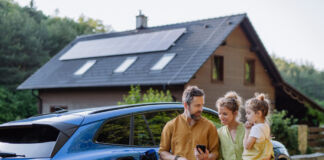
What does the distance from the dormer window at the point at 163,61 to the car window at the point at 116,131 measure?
14.9 meters

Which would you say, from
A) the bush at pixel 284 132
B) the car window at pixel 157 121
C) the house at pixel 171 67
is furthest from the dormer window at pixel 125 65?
the car window at pixel 157 121

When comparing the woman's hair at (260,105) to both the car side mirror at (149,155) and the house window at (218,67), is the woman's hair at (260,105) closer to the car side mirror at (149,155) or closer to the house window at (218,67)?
the car side mirror at (149,155)

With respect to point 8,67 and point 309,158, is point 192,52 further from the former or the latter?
point 8,67

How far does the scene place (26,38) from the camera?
37.0 meters

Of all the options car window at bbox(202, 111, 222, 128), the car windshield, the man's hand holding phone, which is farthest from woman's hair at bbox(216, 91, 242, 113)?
car window at bbox(202, 111, 222, 128)

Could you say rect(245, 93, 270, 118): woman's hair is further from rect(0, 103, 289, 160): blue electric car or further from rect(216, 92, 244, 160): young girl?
rect(0, 103, 289, 160): blue electric car

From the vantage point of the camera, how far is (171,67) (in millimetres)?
19469

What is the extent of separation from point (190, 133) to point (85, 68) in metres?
20.4

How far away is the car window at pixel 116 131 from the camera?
4.73m

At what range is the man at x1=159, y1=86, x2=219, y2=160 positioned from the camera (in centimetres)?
399

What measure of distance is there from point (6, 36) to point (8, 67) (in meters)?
2.54

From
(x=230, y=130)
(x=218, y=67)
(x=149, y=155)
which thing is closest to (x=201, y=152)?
(x=230, y=130)

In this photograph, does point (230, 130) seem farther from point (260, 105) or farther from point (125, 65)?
point (125, 65)

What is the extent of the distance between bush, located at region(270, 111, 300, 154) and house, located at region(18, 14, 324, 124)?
12.9 ft
